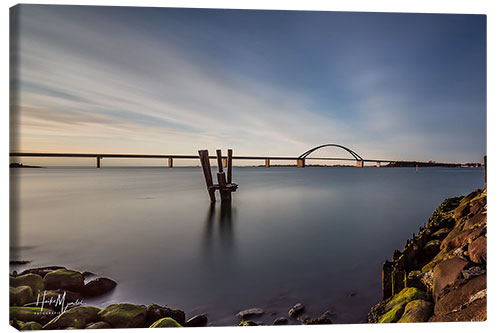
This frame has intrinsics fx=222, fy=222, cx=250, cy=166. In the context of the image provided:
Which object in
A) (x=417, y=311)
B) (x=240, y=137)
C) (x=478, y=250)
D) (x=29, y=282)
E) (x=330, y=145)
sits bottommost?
(x=417, y=311)

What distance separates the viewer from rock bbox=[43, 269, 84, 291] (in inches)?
87.7

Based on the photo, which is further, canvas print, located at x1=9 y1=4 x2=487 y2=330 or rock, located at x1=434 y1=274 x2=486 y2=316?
canvas print, located at x1=9 y1=4 x2=487 y2=330

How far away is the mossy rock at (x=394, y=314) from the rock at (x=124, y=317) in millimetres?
2080

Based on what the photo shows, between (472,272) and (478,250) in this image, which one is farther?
(478,250)

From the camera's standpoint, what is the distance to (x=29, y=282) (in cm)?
209

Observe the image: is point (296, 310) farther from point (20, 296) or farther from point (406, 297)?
point (20, 296)

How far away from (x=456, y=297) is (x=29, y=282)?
12.0 feet

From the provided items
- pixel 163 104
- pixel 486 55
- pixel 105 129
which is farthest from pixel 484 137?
pixel 105 129

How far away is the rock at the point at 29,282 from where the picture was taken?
2068mm

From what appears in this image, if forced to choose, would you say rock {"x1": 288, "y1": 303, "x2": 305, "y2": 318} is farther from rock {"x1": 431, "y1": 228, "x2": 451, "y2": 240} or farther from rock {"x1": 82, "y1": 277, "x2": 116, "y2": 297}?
rock {"x1": 431, "y1": 228, "x2": 451, "y2": 240}

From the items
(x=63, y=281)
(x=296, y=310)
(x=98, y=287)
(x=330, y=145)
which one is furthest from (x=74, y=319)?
(x=330, y=145)

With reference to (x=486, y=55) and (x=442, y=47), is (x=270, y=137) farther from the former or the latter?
(x=486, y=55)

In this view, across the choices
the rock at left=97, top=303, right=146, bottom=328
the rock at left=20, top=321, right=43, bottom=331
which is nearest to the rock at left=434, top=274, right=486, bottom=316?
the rock at left=97, top=303, right=146, bottom=328

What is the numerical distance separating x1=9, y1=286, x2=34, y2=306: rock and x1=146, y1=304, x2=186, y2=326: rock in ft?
3.67
